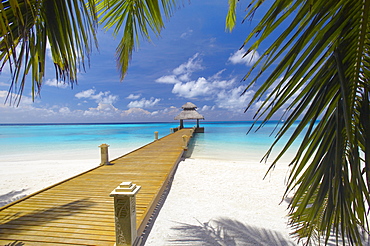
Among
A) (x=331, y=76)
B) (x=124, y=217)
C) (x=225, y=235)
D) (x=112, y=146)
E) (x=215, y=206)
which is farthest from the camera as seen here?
(x=112, y=146)

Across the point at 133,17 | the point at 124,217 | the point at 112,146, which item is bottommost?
the point at 112,146

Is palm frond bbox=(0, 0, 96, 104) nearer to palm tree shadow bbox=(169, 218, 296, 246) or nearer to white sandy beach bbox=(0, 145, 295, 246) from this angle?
white sandy beach bbox=(0, 145, 295, 246)

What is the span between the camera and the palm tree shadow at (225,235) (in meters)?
3.73

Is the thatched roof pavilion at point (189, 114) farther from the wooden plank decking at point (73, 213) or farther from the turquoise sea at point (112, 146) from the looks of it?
the wooden plank decking at point (73, 213)

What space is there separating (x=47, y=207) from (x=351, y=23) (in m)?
4.98

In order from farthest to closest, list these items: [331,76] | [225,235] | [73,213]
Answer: [225,235] → [73,213] → [331,76]

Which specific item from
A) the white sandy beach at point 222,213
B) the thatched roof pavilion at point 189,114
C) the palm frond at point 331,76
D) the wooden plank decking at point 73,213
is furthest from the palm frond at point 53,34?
the thatched roof pavilion at point 189,114

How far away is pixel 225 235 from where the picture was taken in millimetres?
3982

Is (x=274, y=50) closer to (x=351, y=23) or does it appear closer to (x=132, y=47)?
(x=351, y=23)

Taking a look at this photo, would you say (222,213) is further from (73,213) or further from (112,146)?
(112,146)

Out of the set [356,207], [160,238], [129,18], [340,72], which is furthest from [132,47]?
[160,238]

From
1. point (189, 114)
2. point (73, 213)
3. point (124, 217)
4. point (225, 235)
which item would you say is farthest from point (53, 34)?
point (189, 114)

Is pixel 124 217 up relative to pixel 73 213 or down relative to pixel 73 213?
up

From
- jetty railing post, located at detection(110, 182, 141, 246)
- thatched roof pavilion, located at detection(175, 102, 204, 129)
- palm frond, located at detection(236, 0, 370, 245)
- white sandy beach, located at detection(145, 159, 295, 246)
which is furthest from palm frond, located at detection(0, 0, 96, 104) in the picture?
thatched roof pavilion, located at detection(175, 102, 204, 129)
